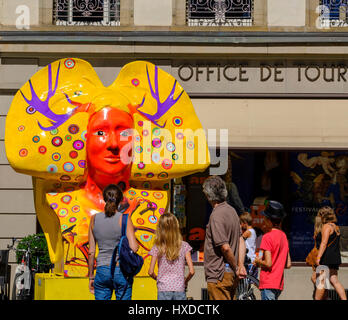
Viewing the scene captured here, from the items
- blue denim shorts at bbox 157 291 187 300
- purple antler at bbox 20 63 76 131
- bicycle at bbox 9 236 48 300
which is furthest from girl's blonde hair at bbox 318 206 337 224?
bicycle at bbox 9 236 48 300

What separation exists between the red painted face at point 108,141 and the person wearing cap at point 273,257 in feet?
6.44

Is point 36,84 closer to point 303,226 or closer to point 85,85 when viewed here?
point 85,85

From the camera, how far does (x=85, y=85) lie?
1084cm

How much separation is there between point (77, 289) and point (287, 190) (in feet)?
19.9

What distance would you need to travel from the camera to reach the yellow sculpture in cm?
1031

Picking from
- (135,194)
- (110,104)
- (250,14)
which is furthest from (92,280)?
(250,14)

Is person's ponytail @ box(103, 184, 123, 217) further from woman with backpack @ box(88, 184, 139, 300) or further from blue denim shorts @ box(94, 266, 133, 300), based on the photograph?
blue denim shorts @ box(94, 266, 133, 300)

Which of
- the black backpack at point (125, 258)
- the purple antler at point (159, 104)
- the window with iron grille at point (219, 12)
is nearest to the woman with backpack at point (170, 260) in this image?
the black backpack at point (125, 258)

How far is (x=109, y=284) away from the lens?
8.90 m

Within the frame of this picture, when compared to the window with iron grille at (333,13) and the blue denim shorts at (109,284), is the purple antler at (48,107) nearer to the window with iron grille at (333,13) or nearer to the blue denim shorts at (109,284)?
the blue denim shorts at (109,284)

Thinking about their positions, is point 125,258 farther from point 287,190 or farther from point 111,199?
point 287,190

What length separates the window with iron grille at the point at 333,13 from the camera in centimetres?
1505

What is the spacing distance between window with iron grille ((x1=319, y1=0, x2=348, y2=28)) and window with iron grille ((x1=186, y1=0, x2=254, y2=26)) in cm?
129

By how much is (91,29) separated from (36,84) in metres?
4.40
